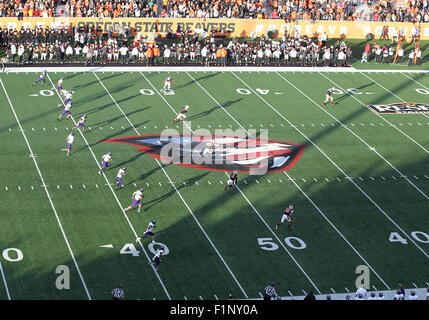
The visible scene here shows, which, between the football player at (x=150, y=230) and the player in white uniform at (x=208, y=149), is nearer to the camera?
the football player at (x=150, y=230)

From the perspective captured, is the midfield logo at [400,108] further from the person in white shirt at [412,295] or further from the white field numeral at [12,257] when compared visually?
the white field numeral at [12,257]

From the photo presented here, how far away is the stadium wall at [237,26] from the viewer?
47.6m

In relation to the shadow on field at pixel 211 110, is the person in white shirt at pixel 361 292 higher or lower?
lower

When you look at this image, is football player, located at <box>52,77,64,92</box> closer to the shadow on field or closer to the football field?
the football field

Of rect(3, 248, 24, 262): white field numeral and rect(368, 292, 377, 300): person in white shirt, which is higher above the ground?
rect(3, 248, 24, 262): white field numeral

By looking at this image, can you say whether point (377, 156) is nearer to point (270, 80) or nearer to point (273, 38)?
point (270, 80)

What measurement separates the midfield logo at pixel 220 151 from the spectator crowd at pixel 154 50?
11366 mm

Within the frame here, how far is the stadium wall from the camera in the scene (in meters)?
47.6

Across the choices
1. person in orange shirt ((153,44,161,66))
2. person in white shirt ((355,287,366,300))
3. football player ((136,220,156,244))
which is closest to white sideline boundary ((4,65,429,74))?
person in orange shirt ((153,44,161,66))

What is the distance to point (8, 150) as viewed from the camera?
32.3 meters

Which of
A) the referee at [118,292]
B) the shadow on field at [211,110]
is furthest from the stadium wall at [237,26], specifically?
the referee at [118,292]

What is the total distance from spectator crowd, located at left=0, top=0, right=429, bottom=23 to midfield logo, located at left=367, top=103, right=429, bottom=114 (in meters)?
13.3

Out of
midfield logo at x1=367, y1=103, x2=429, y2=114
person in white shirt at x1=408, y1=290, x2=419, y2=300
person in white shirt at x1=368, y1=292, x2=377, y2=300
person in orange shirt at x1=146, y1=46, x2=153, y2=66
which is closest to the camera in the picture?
person in white shirt at x1=408, y1=290, x2=419, y2=300
